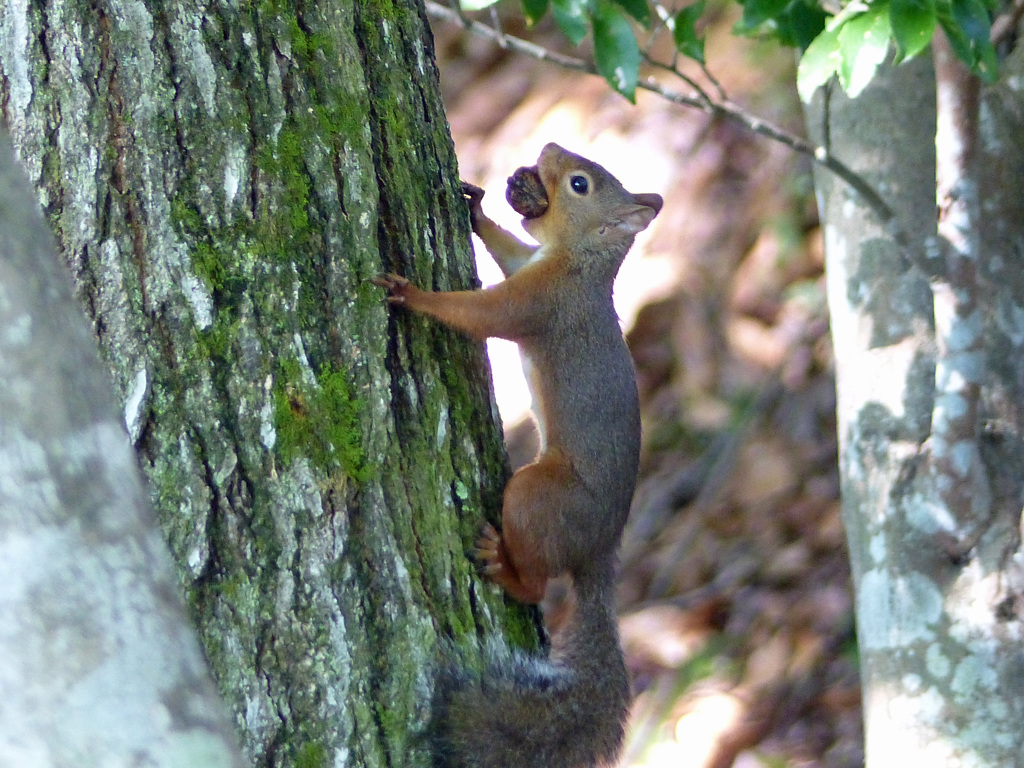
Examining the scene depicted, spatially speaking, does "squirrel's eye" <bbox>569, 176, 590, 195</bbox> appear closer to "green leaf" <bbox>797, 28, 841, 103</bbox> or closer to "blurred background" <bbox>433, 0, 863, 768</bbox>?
"green leaf" <bbox>797, 28, 841, 103</bbox>

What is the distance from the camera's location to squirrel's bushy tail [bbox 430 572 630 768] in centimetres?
185

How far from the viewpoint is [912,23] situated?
7.14ft

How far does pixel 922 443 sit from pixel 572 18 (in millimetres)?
1433

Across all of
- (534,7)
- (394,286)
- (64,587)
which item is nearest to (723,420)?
(534,7)

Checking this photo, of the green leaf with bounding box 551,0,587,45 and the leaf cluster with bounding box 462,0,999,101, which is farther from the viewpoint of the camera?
the green leaf with bounding box 551,0,587,45

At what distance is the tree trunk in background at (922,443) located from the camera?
282 centimetres

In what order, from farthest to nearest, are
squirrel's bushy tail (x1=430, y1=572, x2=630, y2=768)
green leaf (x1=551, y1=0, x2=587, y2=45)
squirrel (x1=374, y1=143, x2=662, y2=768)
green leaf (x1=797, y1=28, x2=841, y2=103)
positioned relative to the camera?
green leaf (x1=551, y1=0, x2=587, y2=45) < green leaf (x1=797, y1=28, x2=841, y2=103) < squirrel (x1=374, y1=143, x2=662, y2=768) < squirrel's bushy tail (x1=430, y1=572, x2=630, y2=768)

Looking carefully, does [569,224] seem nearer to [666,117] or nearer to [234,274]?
[234,274]

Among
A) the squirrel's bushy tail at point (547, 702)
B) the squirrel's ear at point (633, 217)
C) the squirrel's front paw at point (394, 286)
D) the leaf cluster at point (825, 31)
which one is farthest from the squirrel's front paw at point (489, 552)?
the squirrel's ear at point (633, 217)

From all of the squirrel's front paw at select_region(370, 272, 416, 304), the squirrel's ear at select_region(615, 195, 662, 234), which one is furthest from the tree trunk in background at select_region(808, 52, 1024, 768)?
the squirrel's front paw at select_region(370, 272, 416, 304)

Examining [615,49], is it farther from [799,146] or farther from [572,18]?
[799,146]

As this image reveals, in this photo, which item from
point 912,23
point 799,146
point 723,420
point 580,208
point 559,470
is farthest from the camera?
point 723,420

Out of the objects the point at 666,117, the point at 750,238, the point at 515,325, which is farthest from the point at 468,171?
the point at 515,325

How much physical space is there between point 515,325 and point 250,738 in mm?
1363
